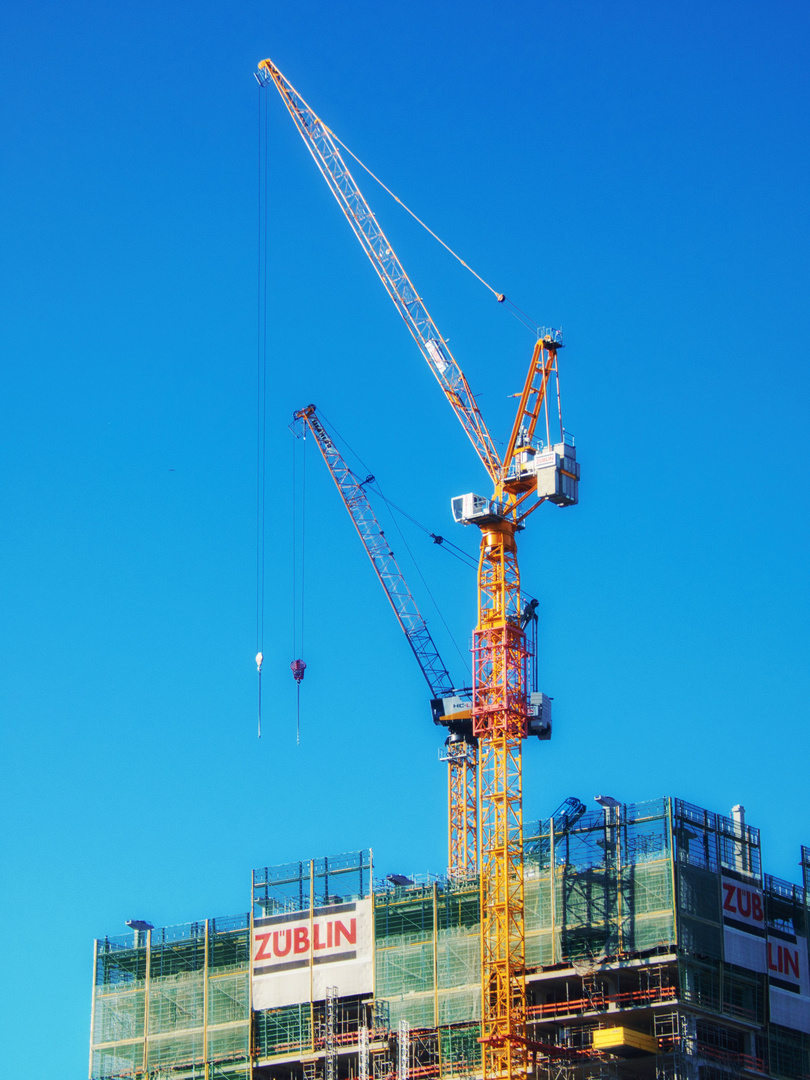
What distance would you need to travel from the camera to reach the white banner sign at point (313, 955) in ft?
520

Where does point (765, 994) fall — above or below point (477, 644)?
below

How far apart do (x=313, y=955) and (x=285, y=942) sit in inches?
113

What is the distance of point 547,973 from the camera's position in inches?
5906

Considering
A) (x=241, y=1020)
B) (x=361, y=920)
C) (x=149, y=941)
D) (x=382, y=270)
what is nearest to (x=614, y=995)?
(x=361, y=920)

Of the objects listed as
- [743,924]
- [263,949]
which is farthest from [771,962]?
[263,949]

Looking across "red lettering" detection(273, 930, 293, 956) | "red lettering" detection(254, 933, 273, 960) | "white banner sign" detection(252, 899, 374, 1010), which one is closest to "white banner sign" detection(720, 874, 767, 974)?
"white banner sign" detection(252, 899, 374, 1010)

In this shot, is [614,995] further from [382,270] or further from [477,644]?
[382,270]

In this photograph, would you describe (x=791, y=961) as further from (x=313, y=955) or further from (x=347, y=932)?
(x=313, y=955)

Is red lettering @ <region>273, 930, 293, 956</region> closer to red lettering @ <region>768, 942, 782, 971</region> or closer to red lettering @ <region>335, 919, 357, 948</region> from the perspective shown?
red lettering @ <region>335, 919, 357, 948</region>

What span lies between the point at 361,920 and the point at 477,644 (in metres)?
24.4

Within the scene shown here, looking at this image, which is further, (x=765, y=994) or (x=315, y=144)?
(x=315, y=144)

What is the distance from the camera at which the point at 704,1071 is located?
144000mm

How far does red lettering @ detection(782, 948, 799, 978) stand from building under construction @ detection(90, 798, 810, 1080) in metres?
0.17

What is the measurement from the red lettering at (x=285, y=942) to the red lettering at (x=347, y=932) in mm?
4242
